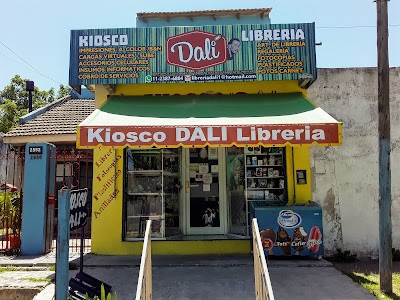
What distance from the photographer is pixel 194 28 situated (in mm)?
8352

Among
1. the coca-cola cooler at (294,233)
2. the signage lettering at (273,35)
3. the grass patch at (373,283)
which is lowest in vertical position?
the grass patch at (373,283)

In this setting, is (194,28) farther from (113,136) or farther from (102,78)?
(113,136)

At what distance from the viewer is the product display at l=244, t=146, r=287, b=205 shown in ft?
29.0

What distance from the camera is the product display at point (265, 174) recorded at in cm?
883

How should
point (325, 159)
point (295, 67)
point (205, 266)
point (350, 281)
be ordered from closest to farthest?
point (350, 281)
point (205, 266)
point (295, 67)
point (325, 159)

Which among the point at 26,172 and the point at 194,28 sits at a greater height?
the point at 194,28

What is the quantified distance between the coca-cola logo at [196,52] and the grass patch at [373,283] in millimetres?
5093

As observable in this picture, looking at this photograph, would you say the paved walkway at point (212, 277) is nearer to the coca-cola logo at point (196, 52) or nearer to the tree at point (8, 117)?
the coca-cola logo at point (196, 52)

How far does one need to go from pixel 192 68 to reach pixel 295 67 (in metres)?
2.27

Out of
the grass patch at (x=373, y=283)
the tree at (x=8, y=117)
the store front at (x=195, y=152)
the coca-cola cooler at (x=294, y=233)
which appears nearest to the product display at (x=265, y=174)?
the store front at (x=195, y=152)

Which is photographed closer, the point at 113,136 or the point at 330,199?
the point at 113,136

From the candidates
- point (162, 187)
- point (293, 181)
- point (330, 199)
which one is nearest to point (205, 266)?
point (162, 187)

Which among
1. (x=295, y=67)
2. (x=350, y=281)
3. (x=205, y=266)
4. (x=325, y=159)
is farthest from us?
(x=325, y=159)

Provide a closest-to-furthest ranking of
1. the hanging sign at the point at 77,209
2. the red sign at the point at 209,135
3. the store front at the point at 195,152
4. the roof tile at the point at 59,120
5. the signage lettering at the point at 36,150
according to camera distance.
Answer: the hanging sign at the point at 77,209 → the red sign at the point at 209,135 → the store front at the point at 195,152 → the signage lettering at the point at 36,150 → the roof tile at the point at 59,120
